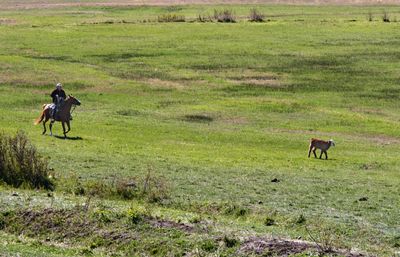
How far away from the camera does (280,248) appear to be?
20688 mm

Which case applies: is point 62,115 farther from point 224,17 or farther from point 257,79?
point 224,17

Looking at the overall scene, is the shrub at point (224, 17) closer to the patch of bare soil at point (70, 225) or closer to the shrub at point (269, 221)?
the shrub at point (269, 221)

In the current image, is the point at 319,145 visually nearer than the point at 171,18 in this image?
Yes

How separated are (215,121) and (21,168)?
77.1ft

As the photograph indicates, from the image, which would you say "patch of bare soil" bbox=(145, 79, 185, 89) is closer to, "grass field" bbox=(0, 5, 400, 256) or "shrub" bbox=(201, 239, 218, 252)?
"grass field" bbox=(0, 5, 400, 256)

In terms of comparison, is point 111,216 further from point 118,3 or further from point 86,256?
point 118,3

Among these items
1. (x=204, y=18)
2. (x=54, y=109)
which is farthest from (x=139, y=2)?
(x=54, y=109)

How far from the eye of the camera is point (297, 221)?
80.2 feet

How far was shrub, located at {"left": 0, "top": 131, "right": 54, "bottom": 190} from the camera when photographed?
2867 centimetres

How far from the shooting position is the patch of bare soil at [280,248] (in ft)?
67.1

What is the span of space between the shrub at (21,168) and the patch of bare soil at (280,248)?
9.43m

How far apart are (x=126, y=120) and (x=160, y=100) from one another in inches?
322

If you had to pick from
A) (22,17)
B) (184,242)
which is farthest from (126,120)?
(22,17)

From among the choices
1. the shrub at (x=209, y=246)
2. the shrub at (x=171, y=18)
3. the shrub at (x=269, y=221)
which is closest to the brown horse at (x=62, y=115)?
the shrub at (x=269, y=221)
